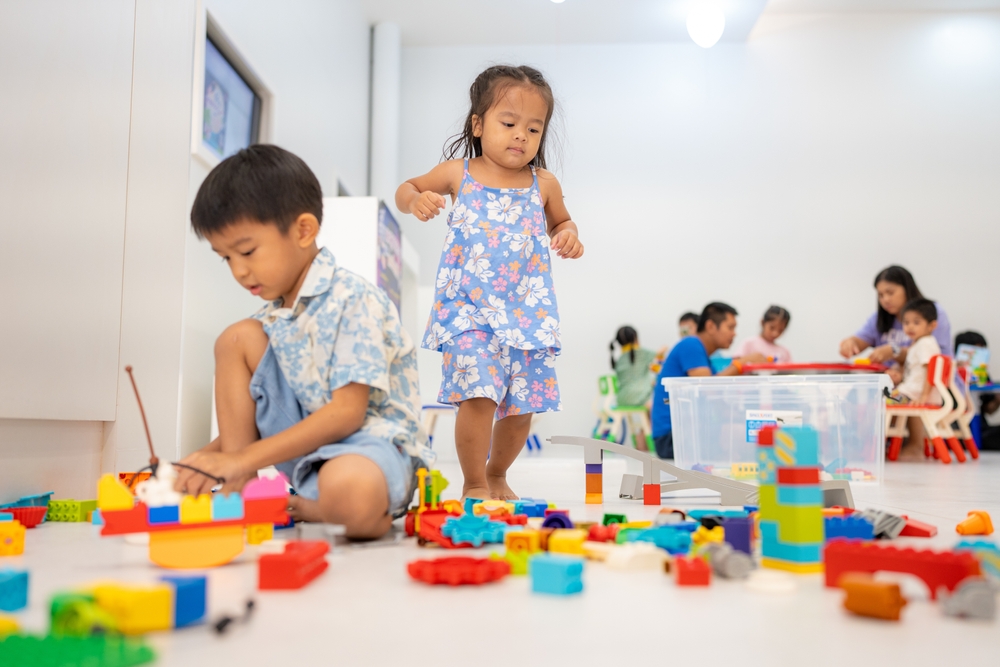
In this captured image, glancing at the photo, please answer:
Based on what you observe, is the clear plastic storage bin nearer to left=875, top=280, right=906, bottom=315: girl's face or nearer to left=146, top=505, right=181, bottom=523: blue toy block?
left=146, top=505, right=181, bottom=523: blue toy block

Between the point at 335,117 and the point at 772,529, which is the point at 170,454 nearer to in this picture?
the point at 772,529

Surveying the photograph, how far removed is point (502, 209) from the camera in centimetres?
158

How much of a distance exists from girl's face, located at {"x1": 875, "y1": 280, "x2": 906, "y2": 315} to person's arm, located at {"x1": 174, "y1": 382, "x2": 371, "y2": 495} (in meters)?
3.73

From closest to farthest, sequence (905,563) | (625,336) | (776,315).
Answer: (905,563), (776,315), (625,336)

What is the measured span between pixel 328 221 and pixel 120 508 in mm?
2463

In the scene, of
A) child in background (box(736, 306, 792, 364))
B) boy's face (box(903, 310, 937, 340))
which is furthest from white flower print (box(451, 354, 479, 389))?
child in background (box(736, 306, 792, 364))

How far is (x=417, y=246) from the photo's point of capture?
573cm

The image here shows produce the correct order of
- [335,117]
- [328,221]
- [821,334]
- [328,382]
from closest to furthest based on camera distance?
[328,382], [328,221], [335,117], [821,334]

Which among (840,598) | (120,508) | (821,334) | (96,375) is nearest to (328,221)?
(96,375)

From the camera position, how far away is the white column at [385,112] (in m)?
5.27

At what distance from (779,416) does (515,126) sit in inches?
45.1

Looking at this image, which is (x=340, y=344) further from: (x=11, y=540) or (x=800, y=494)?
(x=800, y=494)

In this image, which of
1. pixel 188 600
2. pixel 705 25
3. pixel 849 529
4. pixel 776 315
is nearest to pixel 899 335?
pixel 776 315

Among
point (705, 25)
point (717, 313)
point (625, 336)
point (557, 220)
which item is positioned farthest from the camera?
point (625, 336)
